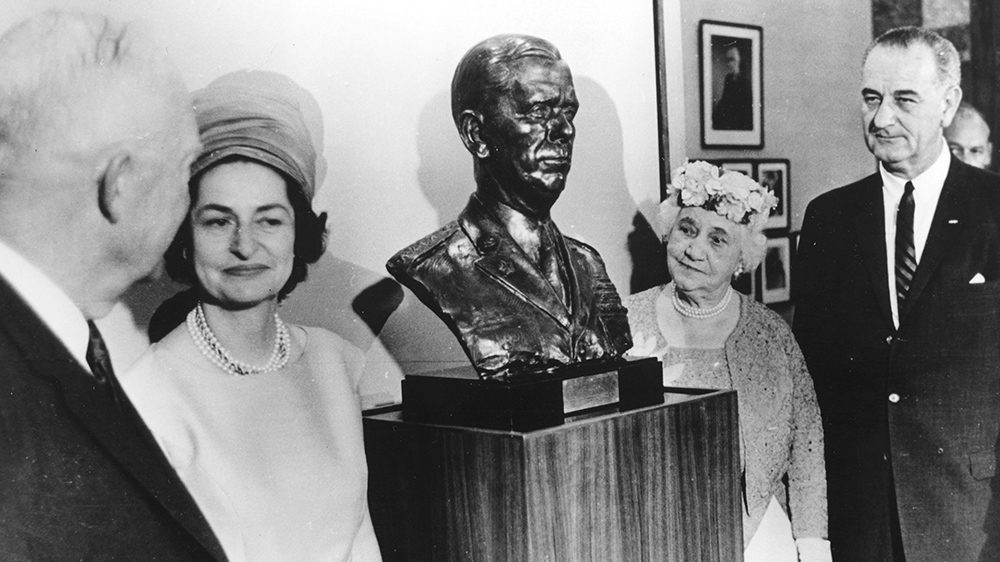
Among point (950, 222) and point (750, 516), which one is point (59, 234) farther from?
point (950, 222)

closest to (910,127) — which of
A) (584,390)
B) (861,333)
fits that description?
(861,333)

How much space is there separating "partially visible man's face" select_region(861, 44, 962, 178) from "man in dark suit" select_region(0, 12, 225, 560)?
224cm

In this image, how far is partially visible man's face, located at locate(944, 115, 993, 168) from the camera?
3.21 metres

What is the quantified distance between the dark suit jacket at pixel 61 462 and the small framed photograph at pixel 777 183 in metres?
2.42

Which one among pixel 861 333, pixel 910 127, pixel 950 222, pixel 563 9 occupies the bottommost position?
pixel 861 333

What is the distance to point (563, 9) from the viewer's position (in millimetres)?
3182

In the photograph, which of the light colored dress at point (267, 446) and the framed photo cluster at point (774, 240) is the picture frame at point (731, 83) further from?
the light colored dress at point (267, 446)

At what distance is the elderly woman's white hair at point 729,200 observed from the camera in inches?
122

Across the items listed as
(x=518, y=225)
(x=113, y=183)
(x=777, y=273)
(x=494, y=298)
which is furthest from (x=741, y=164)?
(x=113, y=183)

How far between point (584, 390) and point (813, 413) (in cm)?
125

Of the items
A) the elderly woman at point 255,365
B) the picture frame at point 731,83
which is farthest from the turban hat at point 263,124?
the picture frame at point 731,83

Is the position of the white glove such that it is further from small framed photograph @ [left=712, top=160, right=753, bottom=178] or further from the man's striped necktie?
small framed photograph @ [left=712, top=160, right=753, bottom=178]

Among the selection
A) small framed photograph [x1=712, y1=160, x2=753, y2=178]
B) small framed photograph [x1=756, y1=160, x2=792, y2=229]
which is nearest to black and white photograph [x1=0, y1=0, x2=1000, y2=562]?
small framed photograph [x1=756, y1=160, x2=792, y2=229]

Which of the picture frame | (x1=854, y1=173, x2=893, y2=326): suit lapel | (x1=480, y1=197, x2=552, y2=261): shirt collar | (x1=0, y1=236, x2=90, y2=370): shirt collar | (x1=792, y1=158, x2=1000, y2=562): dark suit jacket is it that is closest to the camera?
(x1=0, y1=236, x2=90, y2=370): shirt collar
